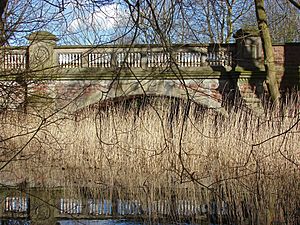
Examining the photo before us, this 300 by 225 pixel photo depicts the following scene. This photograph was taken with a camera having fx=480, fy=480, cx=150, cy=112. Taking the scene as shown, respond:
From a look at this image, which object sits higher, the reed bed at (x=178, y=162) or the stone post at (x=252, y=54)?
the stone post at (x=252, y=54)

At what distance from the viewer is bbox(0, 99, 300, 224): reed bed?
163 inches

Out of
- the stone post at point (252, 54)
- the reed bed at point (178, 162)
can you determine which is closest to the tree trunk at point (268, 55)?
the stone post at point (252, 54)

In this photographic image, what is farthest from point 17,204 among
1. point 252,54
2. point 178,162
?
point 252,54

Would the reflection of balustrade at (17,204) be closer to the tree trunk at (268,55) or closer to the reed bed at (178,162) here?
the reed bed at (178,162)

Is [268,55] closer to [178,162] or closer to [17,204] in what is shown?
[178,162]

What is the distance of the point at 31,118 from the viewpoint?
5.52 metres

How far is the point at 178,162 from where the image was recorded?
543 cm

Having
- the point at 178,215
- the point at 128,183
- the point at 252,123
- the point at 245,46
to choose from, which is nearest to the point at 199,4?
the point at 178,215

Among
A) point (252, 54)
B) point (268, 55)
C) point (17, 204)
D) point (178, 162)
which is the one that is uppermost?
point (252, 54)

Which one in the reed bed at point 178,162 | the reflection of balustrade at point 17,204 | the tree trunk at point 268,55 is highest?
the tree trunk at point 268,55

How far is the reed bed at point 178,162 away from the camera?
13.6 feet

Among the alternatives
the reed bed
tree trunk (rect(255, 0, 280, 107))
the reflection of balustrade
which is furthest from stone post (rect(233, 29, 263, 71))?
the reflection of balustrade

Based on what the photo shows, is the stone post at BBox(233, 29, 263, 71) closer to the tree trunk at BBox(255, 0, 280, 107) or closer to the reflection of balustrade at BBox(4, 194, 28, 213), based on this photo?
the tree trunk at BBox(255, 0, 280, 107)

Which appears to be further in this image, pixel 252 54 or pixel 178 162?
pixel 252 54
